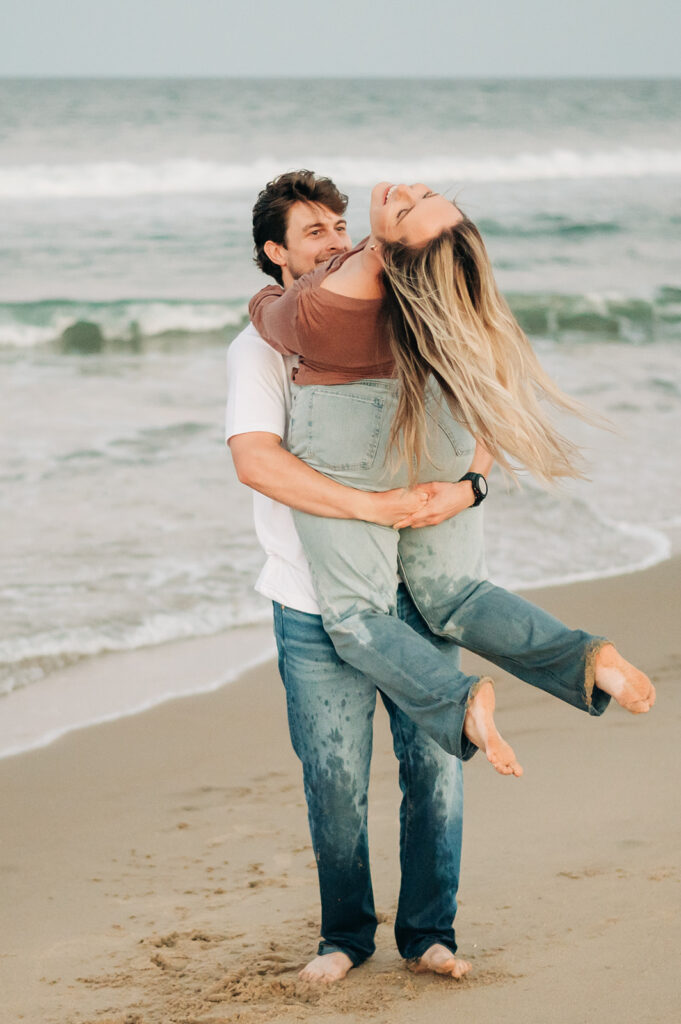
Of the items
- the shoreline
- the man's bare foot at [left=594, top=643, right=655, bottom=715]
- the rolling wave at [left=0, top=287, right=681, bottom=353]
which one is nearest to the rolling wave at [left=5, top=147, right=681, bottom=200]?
the rolling wave at [left=0, top=287, right=681, bottom=353]

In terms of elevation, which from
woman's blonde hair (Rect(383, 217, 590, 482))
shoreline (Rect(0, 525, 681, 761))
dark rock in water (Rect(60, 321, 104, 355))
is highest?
dark rock in water (Rect(60, 321, 104, 355))

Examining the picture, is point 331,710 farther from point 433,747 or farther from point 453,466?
point 453,466

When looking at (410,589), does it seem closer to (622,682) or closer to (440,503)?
(440,503)

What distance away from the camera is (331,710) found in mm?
2402

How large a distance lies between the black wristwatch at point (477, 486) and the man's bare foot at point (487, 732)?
0.48m

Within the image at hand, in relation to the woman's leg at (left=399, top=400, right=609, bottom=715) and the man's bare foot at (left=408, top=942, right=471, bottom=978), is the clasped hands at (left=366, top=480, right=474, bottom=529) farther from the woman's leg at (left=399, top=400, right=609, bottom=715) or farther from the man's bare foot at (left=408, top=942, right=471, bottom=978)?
the man's bare foot at (left=408, top=942, right=471, bottom=978)

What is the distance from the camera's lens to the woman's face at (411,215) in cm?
212

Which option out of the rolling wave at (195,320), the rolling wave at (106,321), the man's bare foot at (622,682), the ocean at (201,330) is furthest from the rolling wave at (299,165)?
the man's bare foot at (622,682)

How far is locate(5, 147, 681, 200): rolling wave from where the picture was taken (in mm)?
23453

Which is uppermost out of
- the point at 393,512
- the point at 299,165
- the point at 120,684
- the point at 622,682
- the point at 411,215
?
the point at 299,165

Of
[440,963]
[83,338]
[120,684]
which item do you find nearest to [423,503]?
[440,963]

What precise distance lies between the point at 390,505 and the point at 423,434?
177 mm

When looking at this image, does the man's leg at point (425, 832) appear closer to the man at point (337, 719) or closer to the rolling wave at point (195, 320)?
the man at point (337, 719)

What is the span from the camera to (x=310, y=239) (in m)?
2.62
